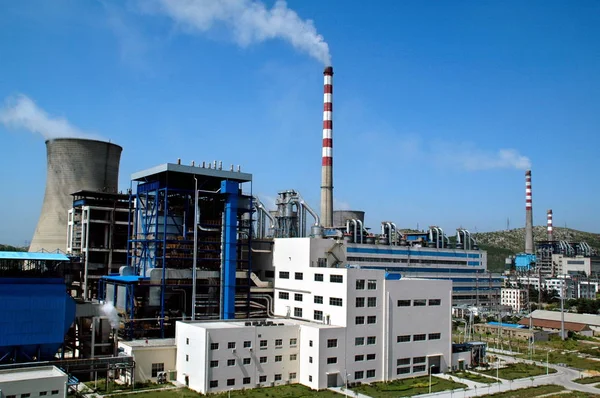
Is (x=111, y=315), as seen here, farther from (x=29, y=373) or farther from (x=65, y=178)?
(x=65, y=178)

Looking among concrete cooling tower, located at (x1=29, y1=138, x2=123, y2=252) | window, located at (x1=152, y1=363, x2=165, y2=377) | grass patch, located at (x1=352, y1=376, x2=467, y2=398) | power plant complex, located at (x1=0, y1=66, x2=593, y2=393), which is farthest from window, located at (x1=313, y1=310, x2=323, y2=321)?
concrete cooling tower, located at (x1=29, y1=138, x2=123, y2=252)

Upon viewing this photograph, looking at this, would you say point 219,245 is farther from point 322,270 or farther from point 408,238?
point 408,238

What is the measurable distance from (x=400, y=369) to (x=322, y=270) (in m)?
8.04

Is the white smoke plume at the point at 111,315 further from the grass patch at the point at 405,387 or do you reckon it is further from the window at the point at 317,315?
the grass patch at the point at 405,387

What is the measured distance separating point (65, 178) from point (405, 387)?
34.8m

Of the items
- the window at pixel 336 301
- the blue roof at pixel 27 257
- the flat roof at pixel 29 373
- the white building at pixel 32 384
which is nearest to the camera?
the white building at pixel 32 384

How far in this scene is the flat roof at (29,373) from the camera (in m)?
25.8

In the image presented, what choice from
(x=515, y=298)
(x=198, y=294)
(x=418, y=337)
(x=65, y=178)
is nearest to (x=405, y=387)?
(x=418, y=337)

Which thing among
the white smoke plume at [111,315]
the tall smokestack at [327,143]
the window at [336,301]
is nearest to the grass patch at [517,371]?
the window at [336,301]

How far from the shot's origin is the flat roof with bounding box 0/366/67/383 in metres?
25.8

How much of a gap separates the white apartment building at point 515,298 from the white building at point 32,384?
84.5 metres

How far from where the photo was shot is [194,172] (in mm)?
40562

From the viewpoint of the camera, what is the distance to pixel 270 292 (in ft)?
142

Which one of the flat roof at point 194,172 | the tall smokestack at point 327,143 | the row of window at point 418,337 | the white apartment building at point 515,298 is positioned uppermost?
the tall smokestack at point 327,143
